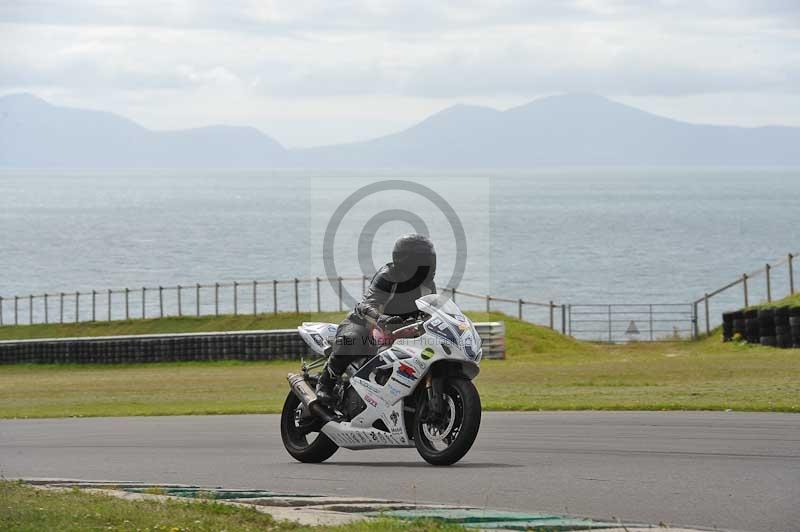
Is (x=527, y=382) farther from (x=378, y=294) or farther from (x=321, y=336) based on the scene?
(x=378, y=294)

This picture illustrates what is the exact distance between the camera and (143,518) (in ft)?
28.2

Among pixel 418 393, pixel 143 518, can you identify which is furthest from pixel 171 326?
pixel 143 518

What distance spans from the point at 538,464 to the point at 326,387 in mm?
2139

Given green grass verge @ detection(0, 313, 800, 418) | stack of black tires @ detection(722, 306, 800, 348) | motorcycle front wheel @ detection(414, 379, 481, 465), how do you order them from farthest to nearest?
stack of black tires @ detection(722, 306, 800, 348) < green grass verge @ detection(0, 313, 800, 418) < motorcycle front wheel @ detection(414, 379, 481, 465)

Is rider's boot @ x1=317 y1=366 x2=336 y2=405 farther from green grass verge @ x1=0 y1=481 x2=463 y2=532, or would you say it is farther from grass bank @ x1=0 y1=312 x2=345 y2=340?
grass bank @ x1=0 y1=312 x2=345 y2=340

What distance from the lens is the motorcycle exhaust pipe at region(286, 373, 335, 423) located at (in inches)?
Result: 473

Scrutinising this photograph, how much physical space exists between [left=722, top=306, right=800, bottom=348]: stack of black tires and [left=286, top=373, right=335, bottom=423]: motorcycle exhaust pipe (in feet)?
67.7

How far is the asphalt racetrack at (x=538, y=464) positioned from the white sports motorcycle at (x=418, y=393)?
11.3 inches

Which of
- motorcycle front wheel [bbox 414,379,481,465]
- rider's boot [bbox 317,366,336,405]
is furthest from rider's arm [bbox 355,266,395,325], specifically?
motorcycle front wheel [bbox 414,379,481,465]

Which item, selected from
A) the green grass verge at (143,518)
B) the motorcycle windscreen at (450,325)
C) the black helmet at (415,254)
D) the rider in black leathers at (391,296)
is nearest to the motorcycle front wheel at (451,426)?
the motorcycle windscreen at (450,325)

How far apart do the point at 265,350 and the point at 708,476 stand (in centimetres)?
2736

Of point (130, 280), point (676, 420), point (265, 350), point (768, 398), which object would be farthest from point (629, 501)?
point (130, 280)

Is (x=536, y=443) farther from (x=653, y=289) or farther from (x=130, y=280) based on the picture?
(x=130, y=280)

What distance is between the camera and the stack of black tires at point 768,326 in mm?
30641
